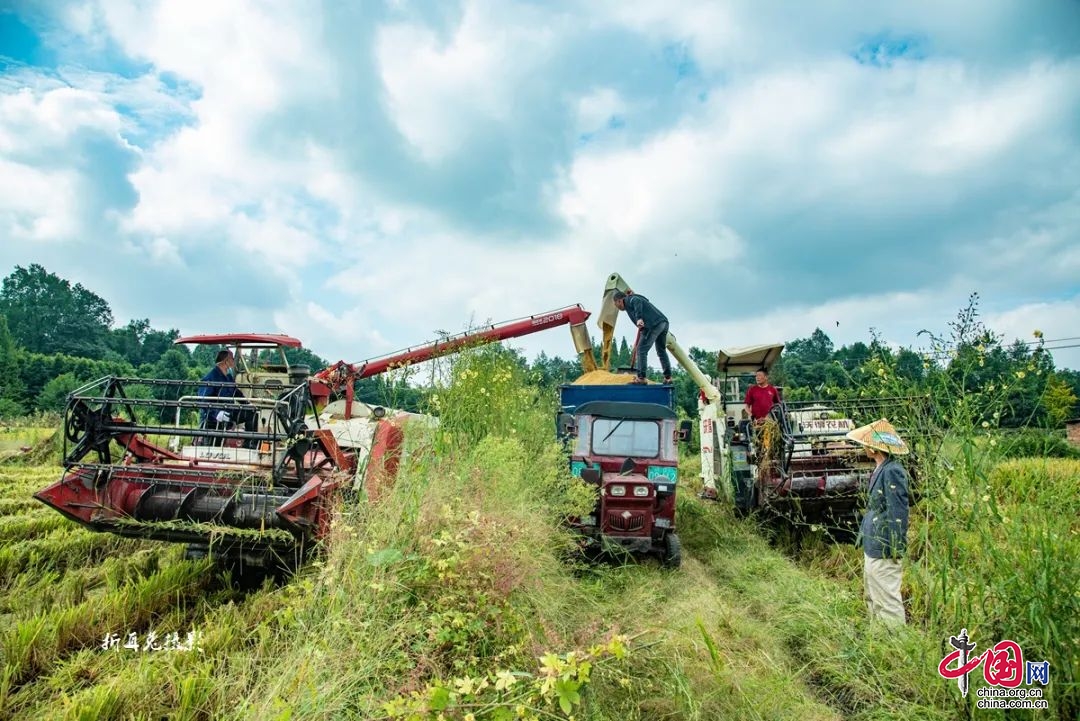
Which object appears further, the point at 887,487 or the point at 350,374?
the point at 350,374

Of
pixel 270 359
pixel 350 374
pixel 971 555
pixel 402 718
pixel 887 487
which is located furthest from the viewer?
pixel 350 374

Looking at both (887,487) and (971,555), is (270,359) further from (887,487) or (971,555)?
(971,555)

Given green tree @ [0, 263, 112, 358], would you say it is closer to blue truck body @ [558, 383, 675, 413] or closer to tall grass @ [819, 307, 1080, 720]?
blue truck body @ [558, 383, 675, 413]

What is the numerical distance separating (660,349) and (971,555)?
7.11 m

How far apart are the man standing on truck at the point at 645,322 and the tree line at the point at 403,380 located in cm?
164

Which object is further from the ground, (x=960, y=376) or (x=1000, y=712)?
(x=960, y=376)

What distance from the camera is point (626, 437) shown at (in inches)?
290

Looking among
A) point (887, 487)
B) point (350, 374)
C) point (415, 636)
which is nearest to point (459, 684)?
point (415, 636)

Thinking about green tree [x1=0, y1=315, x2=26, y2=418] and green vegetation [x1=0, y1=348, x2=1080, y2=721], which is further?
green tree [x1=0, y1=315, x2=26, y2=418]

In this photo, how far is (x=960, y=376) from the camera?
11.4ft

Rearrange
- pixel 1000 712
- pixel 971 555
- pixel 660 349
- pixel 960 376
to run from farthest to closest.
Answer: pixel 660 349 < pixel 960 376 < pixel 971 555 < pixel 1000 712

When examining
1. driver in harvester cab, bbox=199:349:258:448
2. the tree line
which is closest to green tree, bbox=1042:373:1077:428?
the tree line

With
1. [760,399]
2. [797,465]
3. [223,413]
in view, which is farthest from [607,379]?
[223,413]

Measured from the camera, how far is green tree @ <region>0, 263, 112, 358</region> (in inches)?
2286
